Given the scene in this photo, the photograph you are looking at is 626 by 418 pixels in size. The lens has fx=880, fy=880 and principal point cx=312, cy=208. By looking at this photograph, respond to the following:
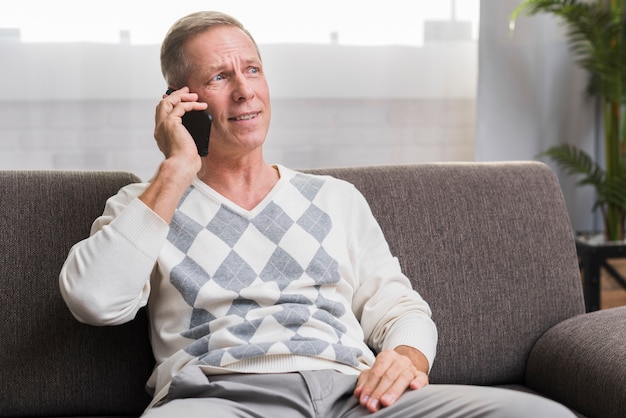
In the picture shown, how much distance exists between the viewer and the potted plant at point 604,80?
339 centimetres

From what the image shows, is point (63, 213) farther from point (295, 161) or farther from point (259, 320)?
point (295, 161)

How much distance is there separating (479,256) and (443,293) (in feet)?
0.40

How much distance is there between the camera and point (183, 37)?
184 centimetres

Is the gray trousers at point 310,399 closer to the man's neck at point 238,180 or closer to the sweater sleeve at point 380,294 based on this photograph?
the sweater sleeve at point 380,294

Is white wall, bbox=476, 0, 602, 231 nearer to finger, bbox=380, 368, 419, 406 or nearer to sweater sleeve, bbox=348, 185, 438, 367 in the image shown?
sweater sleeve, bbox=348, 185, 438, 367

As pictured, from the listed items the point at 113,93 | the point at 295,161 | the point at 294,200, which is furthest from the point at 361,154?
the point at 294,200

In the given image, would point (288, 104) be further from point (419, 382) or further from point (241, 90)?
point (419, 382)

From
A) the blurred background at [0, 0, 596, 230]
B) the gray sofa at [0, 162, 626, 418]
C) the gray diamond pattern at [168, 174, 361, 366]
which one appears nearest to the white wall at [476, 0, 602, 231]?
the blurred background at [0, 0, 596, 230]

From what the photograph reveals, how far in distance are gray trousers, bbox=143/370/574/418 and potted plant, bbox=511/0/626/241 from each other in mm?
2179

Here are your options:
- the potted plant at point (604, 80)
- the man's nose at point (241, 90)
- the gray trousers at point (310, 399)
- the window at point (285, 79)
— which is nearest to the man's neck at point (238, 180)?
the man's nose at point (241, 90)

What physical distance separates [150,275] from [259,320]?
24cm

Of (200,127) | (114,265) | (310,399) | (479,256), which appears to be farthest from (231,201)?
(479,256)

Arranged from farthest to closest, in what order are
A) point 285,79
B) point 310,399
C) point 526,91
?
point 526,91, point 285,79, point 310,399

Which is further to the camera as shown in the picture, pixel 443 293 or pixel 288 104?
pixel 288 104
